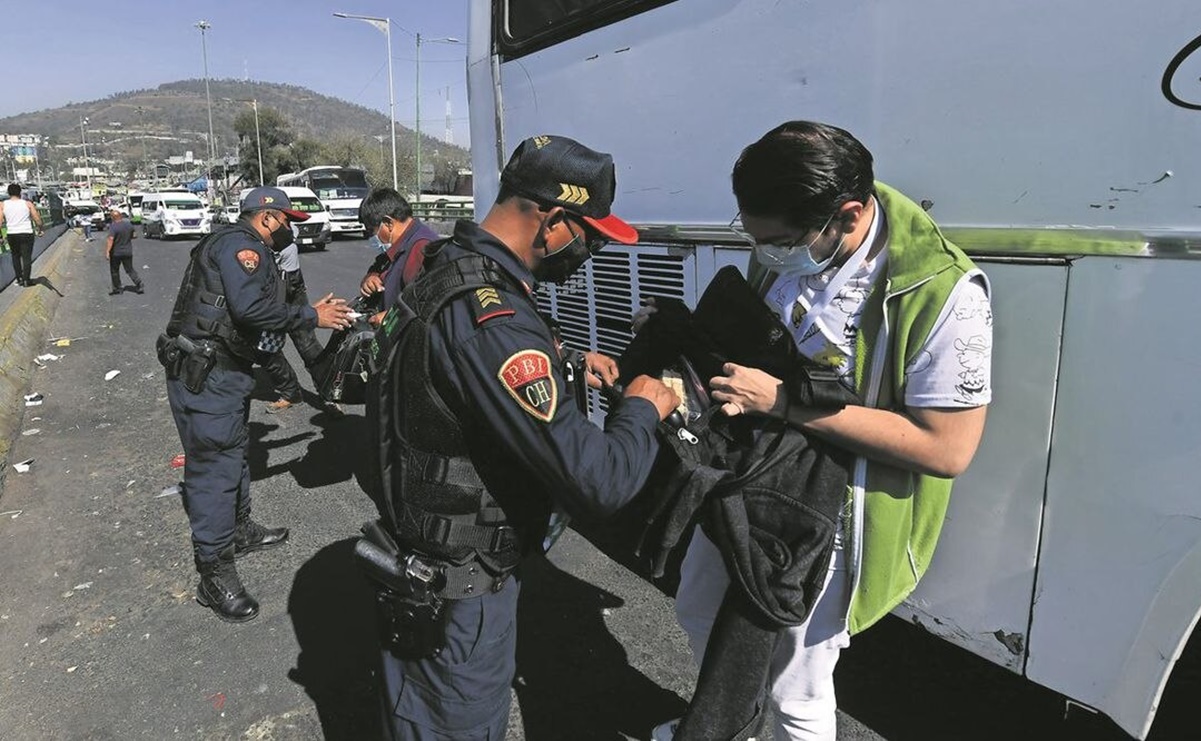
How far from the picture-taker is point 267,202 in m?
3.82

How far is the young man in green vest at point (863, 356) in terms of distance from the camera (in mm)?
1467

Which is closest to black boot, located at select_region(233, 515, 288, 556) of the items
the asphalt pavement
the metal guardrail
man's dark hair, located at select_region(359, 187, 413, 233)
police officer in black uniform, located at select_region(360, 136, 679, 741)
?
the asphalt pavement

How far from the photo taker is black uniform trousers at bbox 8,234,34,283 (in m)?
12.7

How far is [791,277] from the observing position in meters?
1.80

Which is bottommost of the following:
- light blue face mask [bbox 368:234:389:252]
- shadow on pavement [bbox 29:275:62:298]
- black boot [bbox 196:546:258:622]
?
black boot [bbox 196:546:258:622]

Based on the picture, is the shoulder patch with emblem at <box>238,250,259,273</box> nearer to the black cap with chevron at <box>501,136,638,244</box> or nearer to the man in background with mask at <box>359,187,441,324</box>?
the man in background with mask at <box>359,187,441,324</box>

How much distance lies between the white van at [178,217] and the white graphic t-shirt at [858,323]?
3129 centimetres

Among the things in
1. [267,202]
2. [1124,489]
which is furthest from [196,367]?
[1124,489]

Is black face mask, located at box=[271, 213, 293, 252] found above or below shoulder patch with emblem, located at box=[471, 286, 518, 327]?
above

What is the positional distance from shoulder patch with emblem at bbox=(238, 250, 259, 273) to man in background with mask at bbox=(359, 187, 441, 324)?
0.66m

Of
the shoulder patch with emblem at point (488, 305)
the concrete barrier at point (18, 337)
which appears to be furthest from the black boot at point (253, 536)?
the shoulder patch with emblem at point (488, 305)

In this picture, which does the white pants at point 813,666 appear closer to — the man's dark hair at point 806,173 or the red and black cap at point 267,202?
the man's dark hair at point 806,173

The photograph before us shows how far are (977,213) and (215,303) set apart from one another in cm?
331

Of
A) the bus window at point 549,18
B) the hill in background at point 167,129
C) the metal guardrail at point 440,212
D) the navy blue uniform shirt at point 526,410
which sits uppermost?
the hill in background at point 167,129
